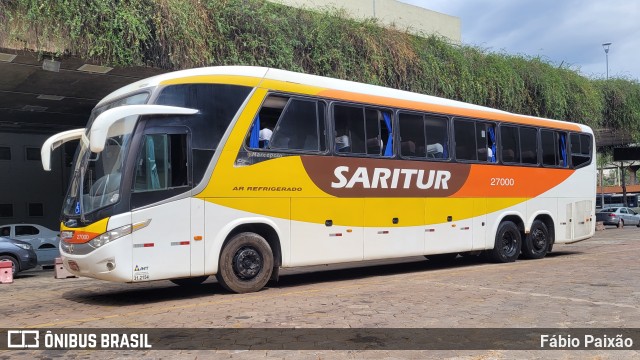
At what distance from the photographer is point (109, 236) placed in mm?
8406

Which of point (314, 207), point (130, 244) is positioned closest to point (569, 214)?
point (314, 207)

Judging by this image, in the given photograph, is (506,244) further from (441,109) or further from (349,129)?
(349,129)

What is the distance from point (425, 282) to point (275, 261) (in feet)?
9.33

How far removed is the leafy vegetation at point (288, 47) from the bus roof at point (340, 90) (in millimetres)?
3547

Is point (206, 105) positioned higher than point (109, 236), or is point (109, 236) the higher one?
point (206, 105)

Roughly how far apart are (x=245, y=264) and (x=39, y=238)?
13.0 meters

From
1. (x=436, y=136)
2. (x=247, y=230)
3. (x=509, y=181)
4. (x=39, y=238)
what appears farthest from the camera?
(x=39, y=238)

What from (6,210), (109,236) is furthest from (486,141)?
(6,210)

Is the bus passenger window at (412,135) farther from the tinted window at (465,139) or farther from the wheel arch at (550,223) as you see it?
the wheel arch at (550,223)

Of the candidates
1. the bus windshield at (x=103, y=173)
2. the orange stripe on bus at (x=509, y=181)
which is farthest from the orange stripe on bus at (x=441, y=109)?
the bus windshield at (x=103, y=173)

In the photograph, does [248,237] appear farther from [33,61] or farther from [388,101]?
[33,61]

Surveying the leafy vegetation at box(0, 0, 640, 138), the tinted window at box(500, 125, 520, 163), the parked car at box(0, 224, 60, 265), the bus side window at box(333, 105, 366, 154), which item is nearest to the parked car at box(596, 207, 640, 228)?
the leafy vegetation at box(0, 0, 640, 138)

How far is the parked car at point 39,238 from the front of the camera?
19.5m

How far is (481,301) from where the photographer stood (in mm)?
8438
